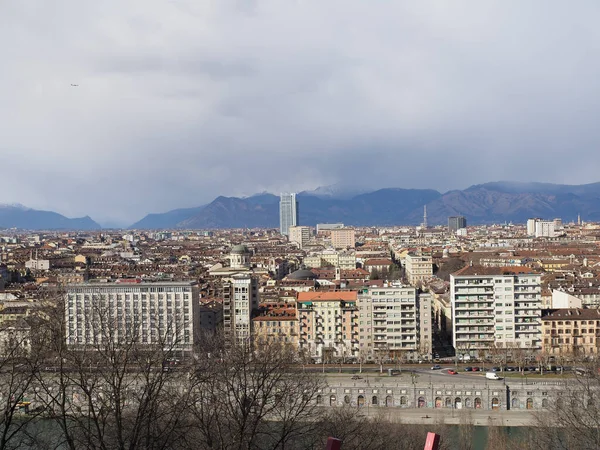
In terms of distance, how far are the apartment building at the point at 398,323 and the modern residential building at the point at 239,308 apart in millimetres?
4636

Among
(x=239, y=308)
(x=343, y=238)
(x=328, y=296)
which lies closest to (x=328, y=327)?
(x=328, y=296)

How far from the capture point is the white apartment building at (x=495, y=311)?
32.3 meters

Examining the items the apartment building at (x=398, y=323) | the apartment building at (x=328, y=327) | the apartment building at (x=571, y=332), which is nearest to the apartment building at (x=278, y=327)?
the apartment building at (x=328, y=327)

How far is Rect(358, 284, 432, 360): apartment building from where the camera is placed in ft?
106

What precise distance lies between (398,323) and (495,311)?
3.68m

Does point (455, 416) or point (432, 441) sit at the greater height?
point (432, 441)

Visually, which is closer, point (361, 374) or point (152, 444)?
point (152, 444)

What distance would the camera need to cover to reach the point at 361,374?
28.7 m

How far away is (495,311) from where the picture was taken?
Answer: 32469 mm

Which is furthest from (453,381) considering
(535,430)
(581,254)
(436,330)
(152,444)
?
(581,254)

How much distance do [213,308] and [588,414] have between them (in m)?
20.5

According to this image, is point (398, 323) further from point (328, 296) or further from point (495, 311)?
point (495, 311)

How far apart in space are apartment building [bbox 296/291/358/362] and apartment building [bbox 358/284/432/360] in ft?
2.01

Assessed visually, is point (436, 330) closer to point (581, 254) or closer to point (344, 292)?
point (344, 292)
